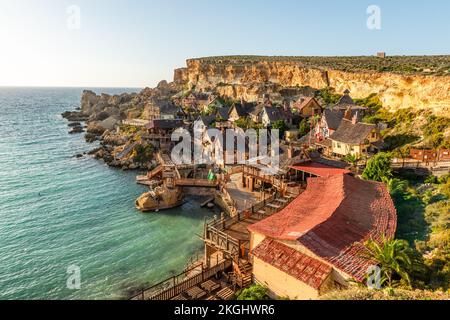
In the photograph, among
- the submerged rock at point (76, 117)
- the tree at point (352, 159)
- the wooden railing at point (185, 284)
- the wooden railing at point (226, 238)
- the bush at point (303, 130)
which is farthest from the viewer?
the submerged rock at point (76, 117)

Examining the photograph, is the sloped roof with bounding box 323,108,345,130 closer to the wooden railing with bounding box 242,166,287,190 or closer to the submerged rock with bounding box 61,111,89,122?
the wooden railing with bounding box 242,166,287,190

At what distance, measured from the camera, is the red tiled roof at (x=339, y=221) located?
55.5 feet

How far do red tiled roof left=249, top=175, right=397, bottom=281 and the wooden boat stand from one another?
18689mm

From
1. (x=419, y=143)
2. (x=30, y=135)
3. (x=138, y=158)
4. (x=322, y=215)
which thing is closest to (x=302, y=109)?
(x=419, y=143)

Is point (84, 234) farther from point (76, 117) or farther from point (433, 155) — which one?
point (76, 117)

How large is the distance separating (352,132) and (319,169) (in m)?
12.0

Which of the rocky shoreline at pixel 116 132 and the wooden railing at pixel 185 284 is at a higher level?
the rocky shoreline at pixel 116 132

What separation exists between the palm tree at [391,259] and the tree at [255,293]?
5.55 meters

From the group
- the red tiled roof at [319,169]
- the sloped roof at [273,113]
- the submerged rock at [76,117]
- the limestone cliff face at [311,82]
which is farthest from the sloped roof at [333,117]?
the submerged rock at [76,117]

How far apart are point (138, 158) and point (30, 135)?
5029cm

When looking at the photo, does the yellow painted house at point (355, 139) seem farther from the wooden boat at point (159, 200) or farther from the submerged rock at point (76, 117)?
the submerged rock at point (76, 117)

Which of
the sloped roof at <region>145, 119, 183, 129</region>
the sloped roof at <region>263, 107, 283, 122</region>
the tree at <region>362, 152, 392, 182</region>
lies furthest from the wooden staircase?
the sloped roof at <region>263, 107, 283, 122</region>

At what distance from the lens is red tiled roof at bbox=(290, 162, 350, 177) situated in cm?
3347
